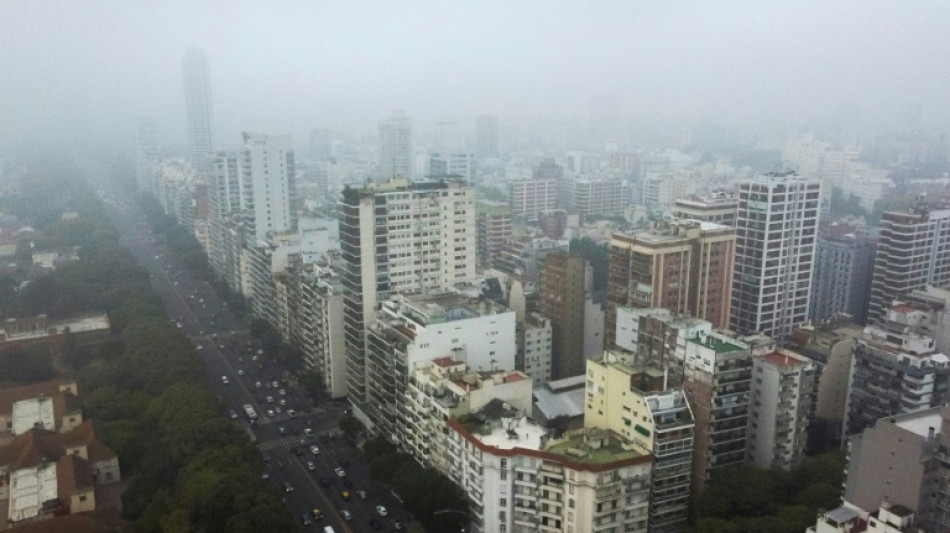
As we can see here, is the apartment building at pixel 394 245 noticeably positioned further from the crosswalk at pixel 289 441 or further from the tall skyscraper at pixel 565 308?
the tall skyscraper at pixel 565 308

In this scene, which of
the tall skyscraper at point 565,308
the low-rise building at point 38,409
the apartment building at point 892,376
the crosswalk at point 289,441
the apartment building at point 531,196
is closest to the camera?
the apartment building at point 892,376

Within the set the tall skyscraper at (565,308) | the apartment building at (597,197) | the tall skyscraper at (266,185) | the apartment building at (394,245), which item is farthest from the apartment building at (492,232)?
the apartment building at (394,245)

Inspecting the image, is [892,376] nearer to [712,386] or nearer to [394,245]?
[712,386]

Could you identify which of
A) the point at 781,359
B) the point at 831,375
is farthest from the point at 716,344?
the point at 831,375

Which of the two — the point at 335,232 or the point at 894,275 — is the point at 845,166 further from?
the point at 335,232

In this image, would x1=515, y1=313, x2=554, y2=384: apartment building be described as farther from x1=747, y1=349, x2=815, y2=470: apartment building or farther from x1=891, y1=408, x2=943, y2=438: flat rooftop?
x1=891, y1=408, x2=943, y2=438: flat rooftop

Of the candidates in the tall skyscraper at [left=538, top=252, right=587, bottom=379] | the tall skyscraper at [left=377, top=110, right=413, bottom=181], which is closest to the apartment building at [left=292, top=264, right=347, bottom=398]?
the tall skyscraper at [left=538, top=252, right=587, bottom=379]

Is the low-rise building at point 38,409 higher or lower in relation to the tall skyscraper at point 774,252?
lower

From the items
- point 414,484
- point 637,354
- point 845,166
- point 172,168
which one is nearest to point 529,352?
point 637,354
